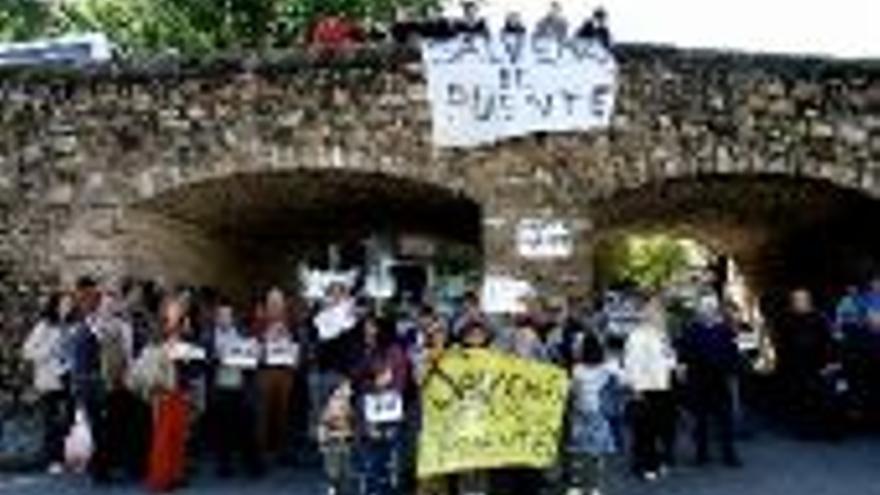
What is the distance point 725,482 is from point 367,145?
16.3ft

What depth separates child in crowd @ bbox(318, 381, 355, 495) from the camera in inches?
625

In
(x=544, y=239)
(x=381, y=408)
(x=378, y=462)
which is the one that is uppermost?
(x=544, y=239)

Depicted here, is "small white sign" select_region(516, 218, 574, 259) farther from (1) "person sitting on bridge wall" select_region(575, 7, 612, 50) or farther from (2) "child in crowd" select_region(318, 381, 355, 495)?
(2) "child in crowd" select_region(318, 381, 355, 495)

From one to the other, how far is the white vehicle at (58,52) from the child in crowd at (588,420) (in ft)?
22.2

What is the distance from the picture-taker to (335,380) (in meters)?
17.7

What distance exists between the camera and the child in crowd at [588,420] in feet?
51.7

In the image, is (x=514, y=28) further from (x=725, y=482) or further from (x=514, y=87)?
(x=725, y=482)

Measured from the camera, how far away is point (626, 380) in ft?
54.9

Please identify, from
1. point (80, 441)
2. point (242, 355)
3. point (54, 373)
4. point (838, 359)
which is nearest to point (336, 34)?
point (242, 355)

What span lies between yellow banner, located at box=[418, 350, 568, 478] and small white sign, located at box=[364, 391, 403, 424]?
0.22m

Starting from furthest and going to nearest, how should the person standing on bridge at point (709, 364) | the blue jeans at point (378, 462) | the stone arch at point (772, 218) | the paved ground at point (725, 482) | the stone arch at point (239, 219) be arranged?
the stone arch at point (772, 218) < the stone arch at point (239, 219) < the person standing on bridge at point (709, 364) < the paved ground at point (725, 482) < the blue jeans at point (378, 462)

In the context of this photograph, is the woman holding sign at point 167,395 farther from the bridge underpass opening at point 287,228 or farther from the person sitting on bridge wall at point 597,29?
the person sitting on bridge wall at point 597,29

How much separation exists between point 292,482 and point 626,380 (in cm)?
294

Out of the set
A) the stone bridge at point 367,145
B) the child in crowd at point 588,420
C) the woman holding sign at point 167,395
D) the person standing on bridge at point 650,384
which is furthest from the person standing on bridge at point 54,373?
the person standing on bridge at point 650,384
